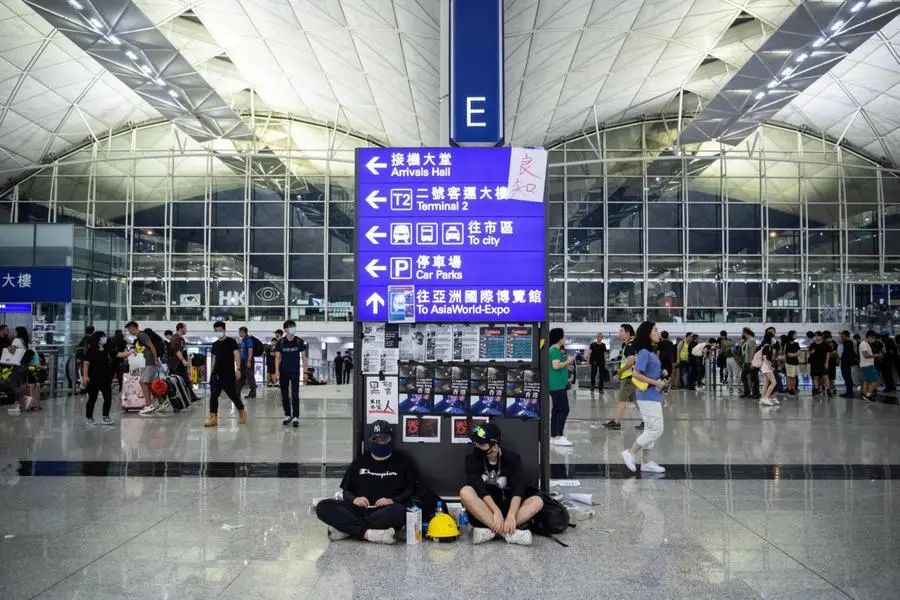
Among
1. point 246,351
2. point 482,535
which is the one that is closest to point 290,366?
point 246,351

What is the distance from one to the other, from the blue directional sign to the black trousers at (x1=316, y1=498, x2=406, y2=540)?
164cm

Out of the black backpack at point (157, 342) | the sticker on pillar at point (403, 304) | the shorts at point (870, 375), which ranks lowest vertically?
the shorts at point (870, 375)

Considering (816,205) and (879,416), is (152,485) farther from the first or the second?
(816,205)

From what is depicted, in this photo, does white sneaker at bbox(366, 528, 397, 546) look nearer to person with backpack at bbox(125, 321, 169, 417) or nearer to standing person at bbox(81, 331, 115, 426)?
standing person at bbox(81, 331, 115, 426)

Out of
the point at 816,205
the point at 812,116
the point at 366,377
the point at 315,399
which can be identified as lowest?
the point at 315,399

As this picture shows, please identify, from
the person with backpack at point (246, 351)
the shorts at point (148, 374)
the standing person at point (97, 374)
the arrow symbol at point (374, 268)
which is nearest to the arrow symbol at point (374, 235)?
the arrow symbol at point (374, 268)

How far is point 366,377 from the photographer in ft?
22.0

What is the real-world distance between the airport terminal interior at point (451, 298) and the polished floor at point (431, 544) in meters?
0.05

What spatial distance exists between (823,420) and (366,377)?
10.8 m

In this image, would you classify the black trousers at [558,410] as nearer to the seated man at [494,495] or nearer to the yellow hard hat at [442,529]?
the seated man at [494,495]

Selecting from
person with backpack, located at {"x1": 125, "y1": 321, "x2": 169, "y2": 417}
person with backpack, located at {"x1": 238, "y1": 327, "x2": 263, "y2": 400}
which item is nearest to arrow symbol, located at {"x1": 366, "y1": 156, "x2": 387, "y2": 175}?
person with backpack, located at {"x1": 125, "y1": 321, "x2": 169, "y2": 417}

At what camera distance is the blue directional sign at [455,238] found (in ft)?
21.4

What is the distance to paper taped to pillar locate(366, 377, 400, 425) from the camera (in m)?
6.63

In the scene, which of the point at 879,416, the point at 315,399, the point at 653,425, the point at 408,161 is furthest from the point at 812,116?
the point at 408,161
